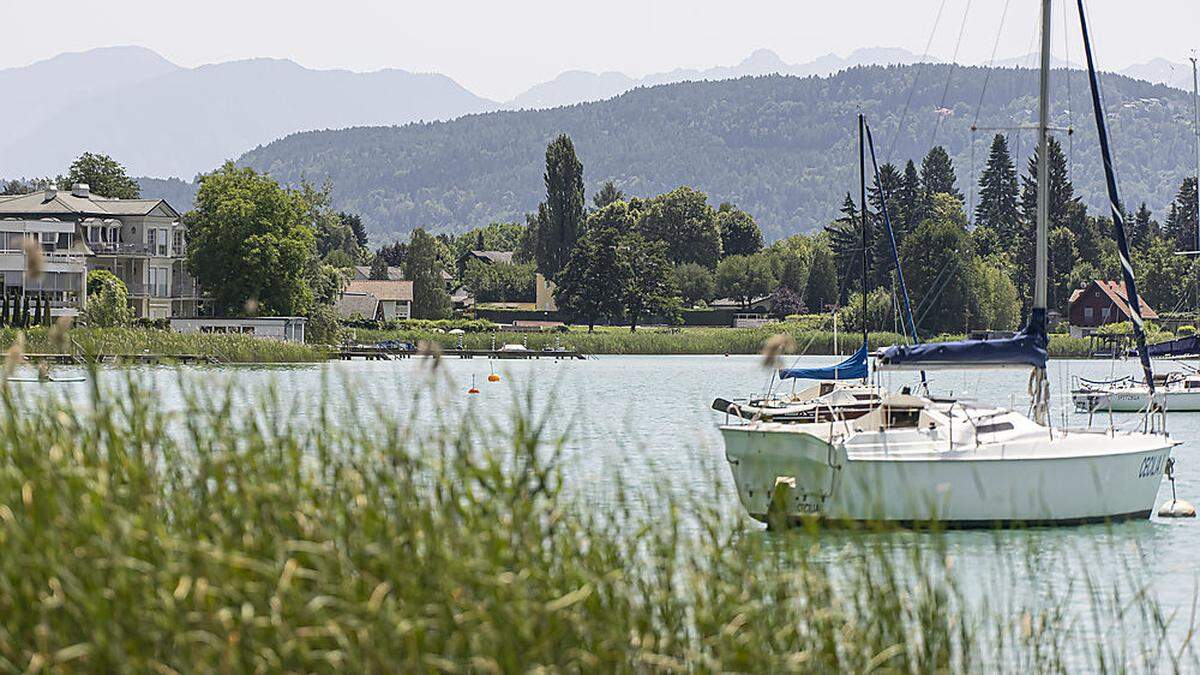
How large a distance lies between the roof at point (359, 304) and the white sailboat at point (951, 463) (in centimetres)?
10897

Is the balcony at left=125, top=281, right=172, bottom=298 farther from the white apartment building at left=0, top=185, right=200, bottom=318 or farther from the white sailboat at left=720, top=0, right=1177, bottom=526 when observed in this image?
the white sailboat at left=720, top=0, right=1177, bottom=526

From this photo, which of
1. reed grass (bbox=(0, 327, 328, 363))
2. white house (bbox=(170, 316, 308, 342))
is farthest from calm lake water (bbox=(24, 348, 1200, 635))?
white house (bbox=(170, 316, 308, 342))

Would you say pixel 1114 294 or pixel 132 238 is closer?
pixel 132 238

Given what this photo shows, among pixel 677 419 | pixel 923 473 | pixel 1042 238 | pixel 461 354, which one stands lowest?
pixel 677 419

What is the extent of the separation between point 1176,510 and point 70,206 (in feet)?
272

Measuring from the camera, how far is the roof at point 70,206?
98.4 meters

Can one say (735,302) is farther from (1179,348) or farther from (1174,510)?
(1174,510)

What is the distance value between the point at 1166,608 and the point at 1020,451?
3.79 m

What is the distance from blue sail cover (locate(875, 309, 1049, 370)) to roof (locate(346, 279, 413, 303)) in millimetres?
114434

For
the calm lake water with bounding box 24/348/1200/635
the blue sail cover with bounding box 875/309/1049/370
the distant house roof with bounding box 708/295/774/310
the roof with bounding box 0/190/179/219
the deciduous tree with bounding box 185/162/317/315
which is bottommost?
the calm lake water with bounding box 24/348/1200/635

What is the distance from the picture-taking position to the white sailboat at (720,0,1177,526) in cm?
2158

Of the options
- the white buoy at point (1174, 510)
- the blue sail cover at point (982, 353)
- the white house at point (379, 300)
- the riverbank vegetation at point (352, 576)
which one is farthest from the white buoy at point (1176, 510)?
the white house at point (379, 300)

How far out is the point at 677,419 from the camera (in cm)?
5131

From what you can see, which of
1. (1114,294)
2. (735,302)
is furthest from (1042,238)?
(735,302)
